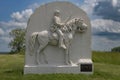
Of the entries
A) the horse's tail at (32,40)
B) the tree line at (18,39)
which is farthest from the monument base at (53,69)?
the tree line at (18,39)

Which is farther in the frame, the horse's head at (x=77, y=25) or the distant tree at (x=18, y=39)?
the distant tree at (x=18, y=39)

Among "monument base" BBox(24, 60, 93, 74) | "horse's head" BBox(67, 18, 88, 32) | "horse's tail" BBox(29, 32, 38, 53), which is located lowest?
"monument base" BBox(24, 60, 93, 74)

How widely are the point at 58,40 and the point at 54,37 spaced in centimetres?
23

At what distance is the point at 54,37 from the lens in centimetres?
1263

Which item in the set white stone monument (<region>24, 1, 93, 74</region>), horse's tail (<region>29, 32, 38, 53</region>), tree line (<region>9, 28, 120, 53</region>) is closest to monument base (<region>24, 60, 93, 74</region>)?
white stone monument (<region>24, 1, 93, 74</region>)

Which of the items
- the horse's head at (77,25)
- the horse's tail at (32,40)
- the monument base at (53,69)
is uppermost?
the horse's head at (77,25)

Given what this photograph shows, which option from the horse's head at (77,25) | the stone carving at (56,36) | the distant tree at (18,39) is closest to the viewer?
the stone carving at (56,36)

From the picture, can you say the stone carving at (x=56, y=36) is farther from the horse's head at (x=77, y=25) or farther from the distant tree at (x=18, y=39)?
the distant tree at (x=18, y=39)

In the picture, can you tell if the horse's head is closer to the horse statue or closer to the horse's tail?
the horse statue

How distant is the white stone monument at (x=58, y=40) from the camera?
1269 cm

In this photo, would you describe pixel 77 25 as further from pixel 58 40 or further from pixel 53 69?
pixel 53 69

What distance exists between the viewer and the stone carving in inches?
498

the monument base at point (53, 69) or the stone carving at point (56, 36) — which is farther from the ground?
the stone carving at point (56, 36)

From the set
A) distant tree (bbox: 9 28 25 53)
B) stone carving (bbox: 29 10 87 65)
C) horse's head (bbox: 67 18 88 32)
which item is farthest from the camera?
distant tree (bbox: 9 28 25 53)
